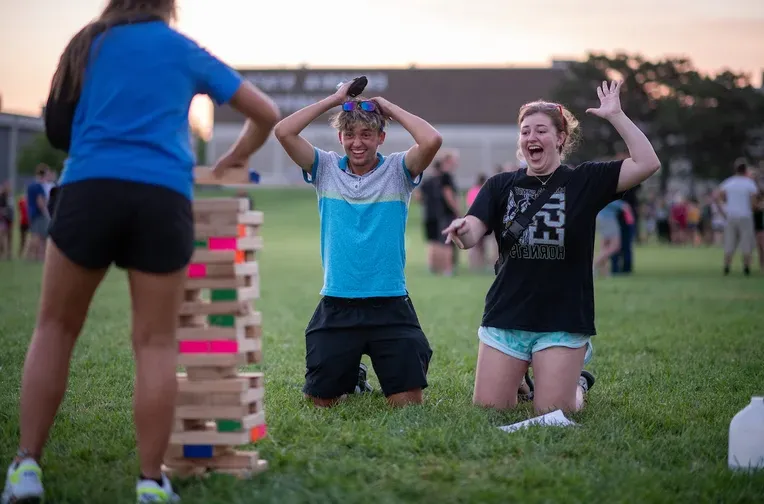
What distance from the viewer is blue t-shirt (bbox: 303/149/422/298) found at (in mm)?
5883

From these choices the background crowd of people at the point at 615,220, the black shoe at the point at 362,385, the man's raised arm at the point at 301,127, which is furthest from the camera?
the background crowd of people at the point at 615,220

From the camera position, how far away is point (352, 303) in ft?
19.6

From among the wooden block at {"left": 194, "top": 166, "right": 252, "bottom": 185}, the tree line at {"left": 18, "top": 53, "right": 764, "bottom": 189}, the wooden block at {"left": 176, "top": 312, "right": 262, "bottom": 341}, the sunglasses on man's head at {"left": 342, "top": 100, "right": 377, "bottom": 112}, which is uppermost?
the tree line at {"left": 18, "top": 53, "right": 764, "bottom": 189}

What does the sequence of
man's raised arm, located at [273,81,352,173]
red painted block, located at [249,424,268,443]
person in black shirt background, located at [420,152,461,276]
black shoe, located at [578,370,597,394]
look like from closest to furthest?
red painted block, located at [249,424,268,443] < man's raised arm, located at [273,81,352,173] < black shoe, located at [578,370,597,394] < person in black shirt background, located at [420,152,461,276]

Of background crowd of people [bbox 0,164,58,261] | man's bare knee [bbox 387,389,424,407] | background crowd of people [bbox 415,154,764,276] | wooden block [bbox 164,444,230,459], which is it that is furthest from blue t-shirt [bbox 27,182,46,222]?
wooden block [bbox 164,444,230,459]

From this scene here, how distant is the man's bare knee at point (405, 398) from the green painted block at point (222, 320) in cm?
204

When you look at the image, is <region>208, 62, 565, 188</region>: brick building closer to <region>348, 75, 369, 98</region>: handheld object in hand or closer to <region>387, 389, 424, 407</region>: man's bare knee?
<region>387, 389, 424, 407</region>: man's bare knee

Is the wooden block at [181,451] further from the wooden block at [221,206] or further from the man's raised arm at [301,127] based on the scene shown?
the man's raised arm at [301,127]

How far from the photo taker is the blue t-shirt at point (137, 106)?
360 cm

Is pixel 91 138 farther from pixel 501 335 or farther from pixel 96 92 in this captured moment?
pixel 501 335

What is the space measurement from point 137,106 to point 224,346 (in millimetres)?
1068

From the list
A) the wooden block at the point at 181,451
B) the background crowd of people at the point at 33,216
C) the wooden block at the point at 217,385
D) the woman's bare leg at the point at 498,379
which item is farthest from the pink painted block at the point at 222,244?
the background crowd of people at the point at 33,216

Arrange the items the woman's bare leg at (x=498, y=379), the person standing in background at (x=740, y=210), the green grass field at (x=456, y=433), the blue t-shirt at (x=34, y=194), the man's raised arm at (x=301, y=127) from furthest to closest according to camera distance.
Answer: the blue t-shirt at (x=34, y=194) → the person standing in background at (x=740, y=210) → the woman's bare leg at (x=498, y=379) → the man's raised arm at (x=301, y=127) → the green grass field at (x=456, y=433)

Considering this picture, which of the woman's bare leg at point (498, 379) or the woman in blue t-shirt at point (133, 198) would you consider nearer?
the woman in blue t-shirt at point (133, 198)
